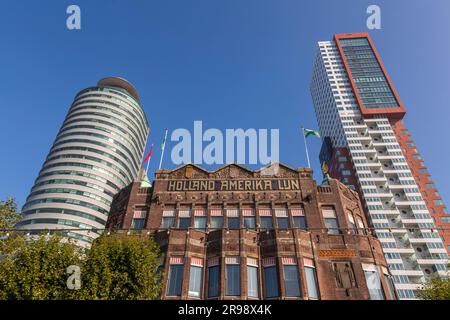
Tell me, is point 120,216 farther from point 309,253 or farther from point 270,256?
point 309,253

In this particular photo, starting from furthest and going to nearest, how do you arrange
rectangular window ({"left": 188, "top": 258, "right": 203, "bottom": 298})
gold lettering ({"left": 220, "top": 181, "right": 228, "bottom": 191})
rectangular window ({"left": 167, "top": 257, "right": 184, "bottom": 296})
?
gold lettering ({"left": 220, "top": 181, "right": 228, "bottom": 191})
rectangular window ({"left": 188, "top": 258, "right": 203, "bottom": 298})
rectangular window ({"left": 167, "top": 257, "right": 184, "bottom": 296})

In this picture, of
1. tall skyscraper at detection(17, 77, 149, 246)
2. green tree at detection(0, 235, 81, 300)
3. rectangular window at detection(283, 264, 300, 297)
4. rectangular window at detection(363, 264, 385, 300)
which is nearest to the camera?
green tree at detection(0, 235, 81, 300)

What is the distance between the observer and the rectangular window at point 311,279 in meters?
23.0

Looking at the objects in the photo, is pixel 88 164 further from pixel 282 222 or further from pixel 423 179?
pixel 423 179

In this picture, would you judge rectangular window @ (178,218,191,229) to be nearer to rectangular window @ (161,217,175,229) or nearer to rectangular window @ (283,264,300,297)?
rectangular window @ (161,217,175,229)

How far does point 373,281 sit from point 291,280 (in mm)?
7608

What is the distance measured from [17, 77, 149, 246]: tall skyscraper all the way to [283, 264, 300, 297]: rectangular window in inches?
2461

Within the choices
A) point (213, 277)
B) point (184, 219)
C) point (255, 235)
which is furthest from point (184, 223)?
point (255, 235)

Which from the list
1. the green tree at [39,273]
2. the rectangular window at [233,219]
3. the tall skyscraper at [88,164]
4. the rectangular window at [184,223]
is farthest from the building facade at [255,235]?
the tall skyscraper at [88,164]

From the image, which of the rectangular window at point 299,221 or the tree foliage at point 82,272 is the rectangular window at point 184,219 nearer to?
the tree foliage at point 82,272

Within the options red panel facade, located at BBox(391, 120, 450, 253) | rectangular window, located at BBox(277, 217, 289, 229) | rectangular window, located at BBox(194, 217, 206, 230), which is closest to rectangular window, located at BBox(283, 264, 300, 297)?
rectangular window, located at BBox(277, 217, 289, 229)

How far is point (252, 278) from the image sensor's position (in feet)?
77.7

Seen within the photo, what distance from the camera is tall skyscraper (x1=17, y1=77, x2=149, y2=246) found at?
272ft
